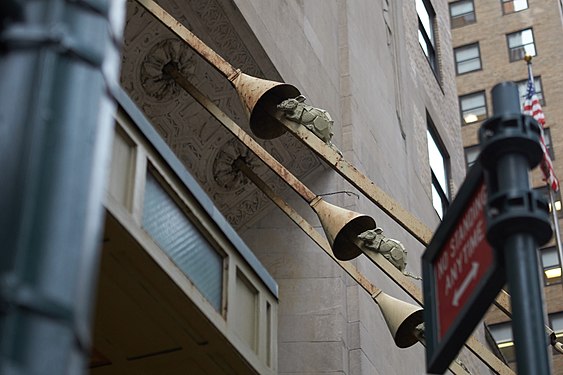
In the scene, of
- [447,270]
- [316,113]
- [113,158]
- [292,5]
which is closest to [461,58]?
[292,5]

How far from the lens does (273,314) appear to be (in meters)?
12.9

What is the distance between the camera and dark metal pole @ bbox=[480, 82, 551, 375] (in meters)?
4.21

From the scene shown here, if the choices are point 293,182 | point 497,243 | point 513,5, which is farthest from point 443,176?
point 513,5

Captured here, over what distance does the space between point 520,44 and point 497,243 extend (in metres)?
52.5

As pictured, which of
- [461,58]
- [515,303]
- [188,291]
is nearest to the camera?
[515,303]

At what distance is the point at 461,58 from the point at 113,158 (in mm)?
48320

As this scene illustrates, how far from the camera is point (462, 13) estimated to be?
57156 mm

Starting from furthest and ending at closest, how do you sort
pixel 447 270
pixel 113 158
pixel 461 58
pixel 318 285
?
pixel 461 58, pixel 318 285, pixel 113 158, pixel 447 270

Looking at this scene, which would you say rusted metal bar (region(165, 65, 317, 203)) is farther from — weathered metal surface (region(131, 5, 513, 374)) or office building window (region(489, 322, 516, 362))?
office building window (region(489, 322, 516, 362))

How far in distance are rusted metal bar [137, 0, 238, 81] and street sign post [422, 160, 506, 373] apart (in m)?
7.71

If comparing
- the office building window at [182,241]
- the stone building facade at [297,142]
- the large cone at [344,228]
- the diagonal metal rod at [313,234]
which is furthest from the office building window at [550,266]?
the office building window at [182,241]

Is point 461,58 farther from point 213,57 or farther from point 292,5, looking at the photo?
point 213,57

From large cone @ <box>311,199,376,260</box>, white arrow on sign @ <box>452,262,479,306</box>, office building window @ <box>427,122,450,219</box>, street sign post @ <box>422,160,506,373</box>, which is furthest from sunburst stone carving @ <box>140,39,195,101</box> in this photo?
white arrow on sign @ <box>452,262,479,306</box>

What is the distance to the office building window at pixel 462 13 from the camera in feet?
186
